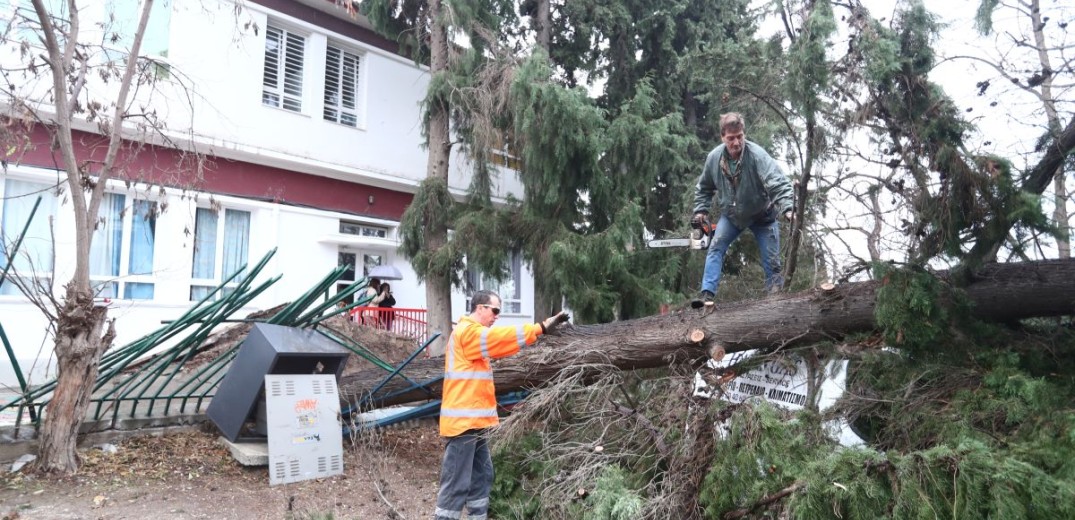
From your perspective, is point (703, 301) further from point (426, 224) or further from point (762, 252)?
point (426, 224)

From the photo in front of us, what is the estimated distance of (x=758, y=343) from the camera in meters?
4.81

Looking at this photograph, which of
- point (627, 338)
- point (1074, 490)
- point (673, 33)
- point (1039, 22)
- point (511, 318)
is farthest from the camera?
point (511, 318)

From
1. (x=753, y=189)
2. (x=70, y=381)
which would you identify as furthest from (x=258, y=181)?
(x=753, y=189)

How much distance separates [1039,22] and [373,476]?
516 centimetres

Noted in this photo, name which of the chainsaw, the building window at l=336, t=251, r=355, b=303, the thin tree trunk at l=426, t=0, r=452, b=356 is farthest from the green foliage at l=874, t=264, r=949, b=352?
the building window at l=336, t=251, r=355, b=303

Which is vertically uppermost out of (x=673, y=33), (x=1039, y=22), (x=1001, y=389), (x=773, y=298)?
(x=673, y=33)

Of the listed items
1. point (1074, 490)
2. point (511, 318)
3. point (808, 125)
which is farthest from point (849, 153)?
point (511, 318)

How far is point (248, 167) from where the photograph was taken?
36.7 ft

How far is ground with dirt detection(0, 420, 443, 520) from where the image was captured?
15.0 ft

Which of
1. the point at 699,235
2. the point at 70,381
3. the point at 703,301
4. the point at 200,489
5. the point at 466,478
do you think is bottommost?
the point at 200,489

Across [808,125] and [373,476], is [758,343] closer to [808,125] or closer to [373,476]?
[808,125]

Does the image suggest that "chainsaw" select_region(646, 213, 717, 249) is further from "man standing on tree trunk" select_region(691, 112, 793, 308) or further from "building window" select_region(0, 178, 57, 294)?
"building window" select_region(0, 178, 57, 294)

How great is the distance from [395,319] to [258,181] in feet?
10.0

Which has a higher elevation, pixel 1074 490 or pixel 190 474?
pixel 1074 490
